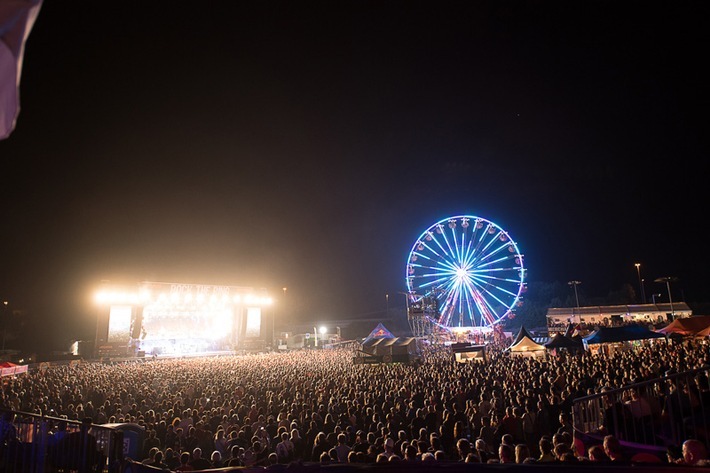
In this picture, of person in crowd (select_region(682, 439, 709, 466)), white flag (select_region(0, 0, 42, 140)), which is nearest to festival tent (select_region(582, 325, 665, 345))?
person in crowd (select_region(682, 439, 709, 466))

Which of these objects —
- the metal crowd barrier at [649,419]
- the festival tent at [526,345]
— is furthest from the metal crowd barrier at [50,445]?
the festival tent at [526,345]

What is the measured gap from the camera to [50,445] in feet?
20.4

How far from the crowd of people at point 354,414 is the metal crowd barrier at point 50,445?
3.69 ft

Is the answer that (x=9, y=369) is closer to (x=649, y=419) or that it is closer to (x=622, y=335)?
(x=649, y=419)

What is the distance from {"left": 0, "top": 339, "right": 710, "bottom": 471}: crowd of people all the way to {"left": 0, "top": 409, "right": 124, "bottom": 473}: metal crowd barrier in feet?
3.69

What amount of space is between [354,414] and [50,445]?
5.69 m

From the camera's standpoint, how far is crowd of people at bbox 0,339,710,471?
684cm

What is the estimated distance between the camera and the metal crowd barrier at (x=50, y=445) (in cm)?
566

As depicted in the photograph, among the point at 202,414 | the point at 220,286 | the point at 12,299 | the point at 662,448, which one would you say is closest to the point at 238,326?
the point at 220,286

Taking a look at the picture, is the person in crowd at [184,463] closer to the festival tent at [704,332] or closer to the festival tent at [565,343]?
the festival tent at [565,343]

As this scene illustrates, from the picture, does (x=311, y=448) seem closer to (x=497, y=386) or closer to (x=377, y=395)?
(x=377, y=395)

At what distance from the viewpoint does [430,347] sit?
3362cm

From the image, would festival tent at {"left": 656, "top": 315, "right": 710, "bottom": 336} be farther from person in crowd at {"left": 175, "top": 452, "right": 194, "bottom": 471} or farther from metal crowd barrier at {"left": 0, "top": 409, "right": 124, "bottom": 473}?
metal crowd barrier at {"left": 0, "top": 409, "right": 124, "bottom": 473}

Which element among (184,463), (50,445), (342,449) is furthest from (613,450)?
(50,445)
